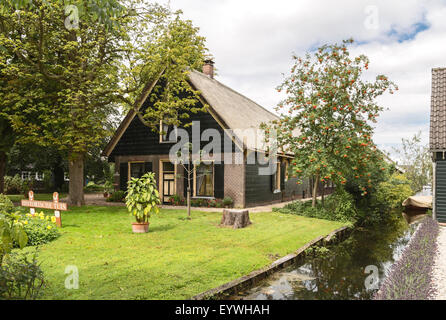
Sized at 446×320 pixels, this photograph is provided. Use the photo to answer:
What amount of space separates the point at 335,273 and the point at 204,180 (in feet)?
39.7

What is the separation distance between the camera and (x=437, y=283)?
6.35 m

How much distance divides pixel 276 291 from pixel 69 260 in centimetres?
443

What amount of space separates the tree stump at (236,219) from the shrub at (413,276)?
536 centimetres

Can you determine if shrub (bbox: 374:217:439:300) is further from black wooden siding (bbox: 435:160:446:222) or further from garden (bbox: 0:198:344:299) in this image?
black wooden siding (bbox: 435:160:446:222)

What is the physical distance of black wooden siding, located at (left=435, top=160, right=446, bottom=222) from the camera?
13688 millimetres

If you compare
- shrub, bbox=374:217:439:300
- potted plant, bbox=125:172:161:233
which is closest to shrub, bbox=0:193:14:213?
potted plant, bbox=125:172:161:233

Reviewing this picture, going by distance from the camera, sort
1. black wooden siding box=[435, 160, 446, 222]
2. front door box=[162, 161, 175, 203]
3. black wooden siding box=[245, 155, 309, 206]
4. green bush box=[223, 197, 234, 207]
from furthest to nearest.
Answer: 1. front door box=[162, 161, 175, 203]
2. black wooden siding box=[245, 155, 309, 206]
3. green bush box=[223, 197, 234, 207]
4. black wooden siding box=[435, 160, 446, 222]

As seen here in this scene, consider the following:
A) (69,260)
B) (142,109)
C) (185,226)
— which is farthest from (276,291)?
(142,109)

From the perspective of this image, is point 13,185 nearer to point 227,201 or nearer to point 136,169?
point 136,169

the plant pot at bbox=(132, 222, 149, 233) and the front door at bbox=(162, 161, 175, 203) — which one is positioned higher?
the front door at bbox=(162, 161, 175, 203)

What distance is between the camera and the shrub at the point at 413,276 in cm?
Answer: 459
